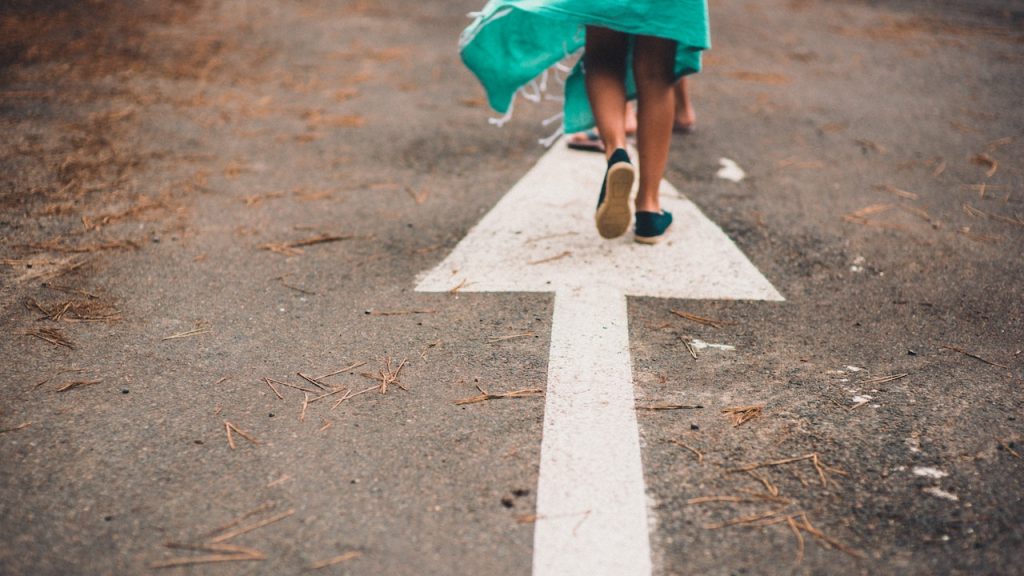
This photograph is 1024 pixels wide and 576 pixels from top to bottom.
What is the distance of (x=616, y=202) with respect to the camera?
9.26ft

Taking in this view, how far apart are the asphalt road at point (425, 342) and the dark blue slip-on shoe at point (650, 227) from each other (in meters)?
0.31

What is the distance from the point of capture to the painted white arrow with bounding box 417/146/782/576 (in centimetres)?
168

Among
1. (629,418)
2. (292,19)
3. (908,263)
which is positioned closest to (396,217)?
(629,418)

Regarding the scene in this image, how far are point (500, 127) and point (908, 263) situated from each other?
89.2 inches

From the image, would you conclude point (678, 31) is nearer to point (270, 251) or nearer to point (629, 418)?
point (629, 418)

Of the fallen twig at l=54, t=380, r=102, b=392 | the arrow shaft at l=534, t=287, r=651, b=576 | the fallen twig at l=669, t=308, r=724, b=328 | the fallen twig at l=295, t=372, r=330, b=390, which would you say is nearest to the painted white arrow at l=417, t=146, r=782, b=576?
the arrow shaft at l=534, t=287, r=651, b=576

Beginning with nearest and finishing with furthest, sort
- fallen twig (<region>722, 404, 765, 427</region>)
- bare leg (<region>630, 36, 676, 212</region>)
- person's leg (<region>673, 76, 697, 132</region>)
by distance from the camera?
fallen twig (<region>722, 404, 765, 427</region>) → bare leg (<region>630, 36, 676, 212</region>) → person's leg (<region>673, 76, 697, 132</region>)

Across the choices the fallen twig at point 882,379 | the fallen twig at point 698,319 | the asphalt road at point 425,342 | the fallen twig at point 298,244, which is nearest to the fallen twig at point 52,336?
the asphalt road at point 425,342

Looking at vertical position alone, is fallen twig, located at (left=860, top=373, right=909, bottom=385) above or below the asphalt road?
below

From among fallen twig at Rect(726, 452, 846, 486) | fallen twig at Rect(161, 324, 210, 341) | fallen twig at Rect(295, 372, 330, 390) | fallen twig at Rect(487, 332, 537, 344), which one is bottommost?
fallen twig at Rect(726, 452, 846, 486)

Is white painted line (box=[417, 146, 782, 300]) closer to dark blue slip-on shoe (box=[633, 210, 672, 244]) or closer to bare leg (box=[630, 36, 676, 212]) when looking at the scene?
dark blue slip-on shoe (box=[633, 210, 672, 244])

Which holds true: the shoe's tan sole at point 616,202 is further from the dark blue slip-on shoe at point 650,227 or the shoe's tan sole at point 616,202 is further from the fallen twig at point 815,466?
the fallen twig at point 815,466

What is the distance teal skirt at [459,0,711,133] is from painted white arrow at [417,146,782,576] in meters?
0.46

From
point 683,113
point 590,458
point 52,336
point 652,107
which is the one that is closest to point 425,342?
point 590,458
